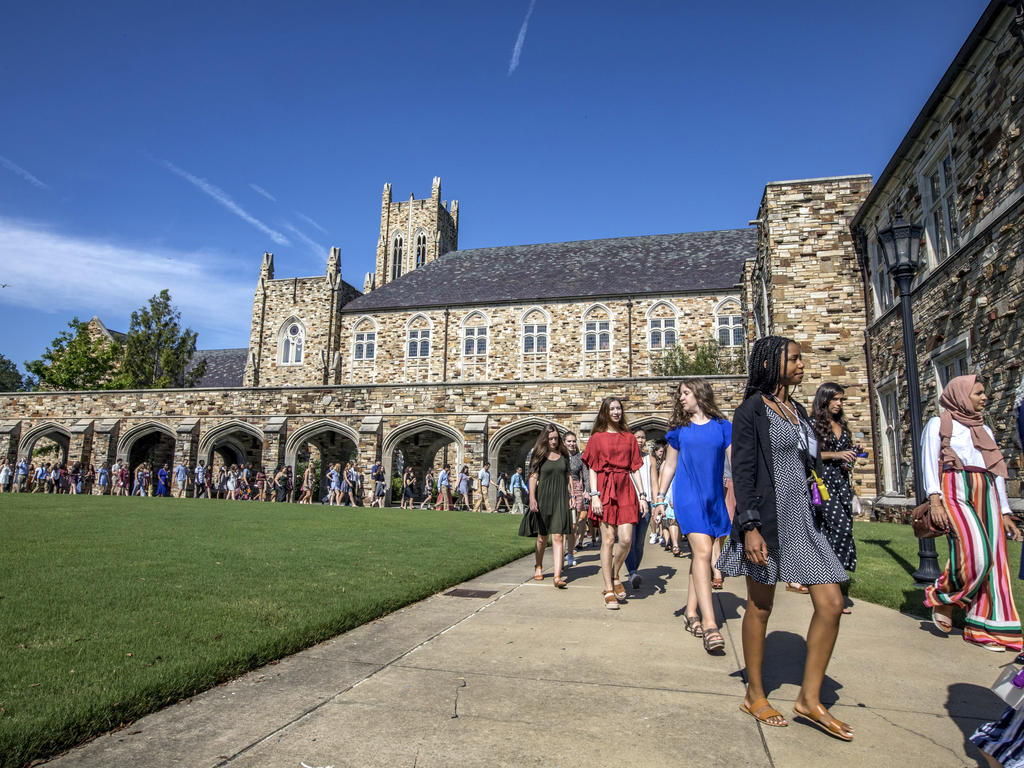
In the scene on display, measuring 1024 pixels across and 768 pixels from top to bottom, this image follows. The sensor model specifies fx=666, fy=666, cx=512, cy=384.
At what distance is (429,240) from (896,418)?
50967mm

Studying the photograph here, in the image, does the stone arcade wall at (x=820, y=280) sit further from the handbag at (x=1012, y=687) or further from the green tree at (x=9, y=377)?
the green tree at (x=9, y=377)

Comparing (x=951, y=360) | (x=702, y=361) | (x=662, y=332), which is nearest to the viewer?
(x=951, y=360)

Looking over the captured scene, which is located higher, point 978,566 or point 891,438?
point 891,438

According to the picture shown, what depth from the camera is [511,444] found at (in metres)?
25.2

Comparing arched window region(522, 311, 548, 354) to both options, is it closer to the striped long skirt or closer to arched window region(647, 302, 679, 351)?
arched window region(647, 302, 679, 351)

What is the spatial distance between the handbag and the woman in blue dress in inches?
94.1

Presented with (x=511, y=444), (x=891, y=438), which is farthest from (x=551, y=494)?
(x=511, y=444)

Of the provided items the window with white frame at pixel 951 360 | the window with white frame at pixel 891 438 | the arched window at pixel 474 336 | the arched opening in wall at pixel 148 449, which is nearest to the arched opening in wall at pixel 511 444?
the arched window at pixel 474 336

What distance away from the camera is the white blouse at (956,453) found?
4.81 meters

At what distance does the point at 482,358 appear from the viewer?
34.5 m

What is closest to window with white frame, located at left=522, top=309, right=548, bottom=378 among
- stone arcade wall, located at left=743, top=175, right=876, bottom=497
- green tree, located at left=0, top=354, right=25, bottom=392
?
stone arcade wall, located at left=743, top=175, right=876, bottom=497

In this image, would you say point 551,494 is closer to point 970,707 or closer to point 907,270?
point 970,707

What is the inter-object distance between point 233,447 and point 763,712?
30.3 metres

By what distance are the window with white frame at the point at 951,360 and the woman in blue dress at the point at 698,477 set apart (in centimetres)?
839
